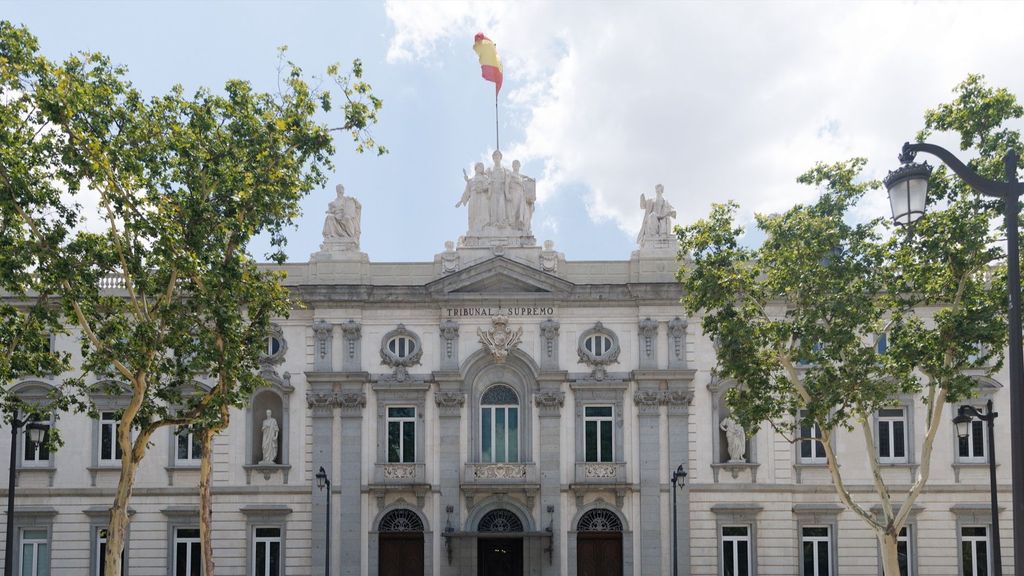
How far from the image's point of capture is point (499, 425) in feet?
131

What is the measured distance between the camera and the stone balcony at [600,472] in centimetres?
3894

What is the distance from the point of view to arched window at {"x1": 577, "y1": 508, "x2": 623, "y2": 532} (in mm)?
39062

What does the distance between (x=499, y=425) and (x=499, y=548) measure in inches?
171

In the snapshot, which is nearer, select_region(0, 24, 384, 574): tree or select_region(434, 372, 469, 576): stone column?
select_region(0, 24, 384, 574): tree

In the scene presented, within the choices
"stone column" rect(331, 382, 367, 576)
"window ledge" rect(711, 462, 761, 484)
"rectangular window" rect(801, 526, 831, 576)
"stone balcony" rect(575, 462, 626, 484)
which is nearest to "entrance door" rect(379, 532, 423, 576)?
"stone column" rect(331, 382, 367, 576)

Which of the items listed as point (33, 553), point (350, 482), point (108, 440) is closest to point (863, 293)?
point (350, 482)

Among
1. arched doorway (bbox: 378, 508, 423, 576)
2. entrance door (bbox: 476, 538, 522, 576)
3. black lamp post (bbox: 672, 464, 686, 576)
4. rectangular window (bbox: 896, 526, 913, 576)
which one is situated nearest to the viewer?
black lamp post (bbox: 672, 464, 686, 576)

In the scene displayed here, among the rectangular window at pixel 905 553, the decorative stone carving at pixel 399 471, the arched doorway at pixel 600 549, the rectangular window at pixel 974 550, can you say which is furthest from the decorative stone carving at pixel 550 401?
the rectangular window at pixel 974 550

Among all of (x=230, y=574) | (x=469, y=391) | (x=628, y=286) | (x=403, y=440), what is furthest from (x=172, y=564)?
(x=628, y=286)

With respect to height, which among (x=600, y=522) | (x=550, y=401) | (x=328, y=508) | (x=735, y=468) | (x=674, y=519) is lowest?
(x=600, y=522)

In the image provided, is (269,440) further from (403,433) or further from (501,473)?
(501,473)

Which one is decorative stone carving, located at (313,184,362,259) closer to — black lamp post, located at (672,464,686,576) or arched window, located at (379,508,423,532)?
arched window, located at (379,508,423,532)

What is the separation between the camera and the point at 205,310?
25.9 m

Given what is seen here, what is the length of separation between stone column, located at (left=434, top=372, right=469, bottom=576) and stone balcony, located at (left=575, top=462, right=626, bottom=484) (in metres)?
4.24
